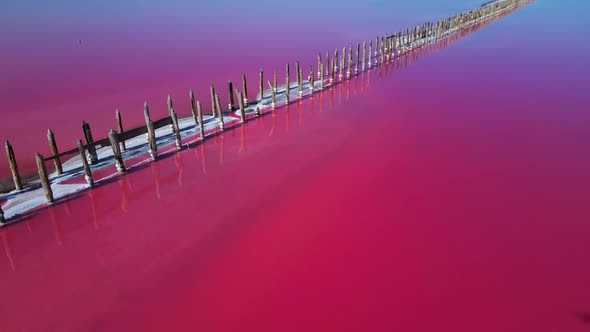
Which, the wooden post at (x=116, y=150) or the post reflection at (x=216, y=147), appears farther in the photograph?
the wooden post at (x=116, y=150)

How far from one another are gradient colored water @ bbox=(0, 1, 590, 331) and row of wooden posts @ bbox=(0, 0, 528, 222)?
830 mm

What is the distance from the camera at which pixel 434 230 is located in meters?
8.18

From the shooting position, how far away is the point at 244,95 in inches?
583

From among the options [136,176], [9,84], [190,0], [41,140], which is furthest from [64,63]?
[190,0]

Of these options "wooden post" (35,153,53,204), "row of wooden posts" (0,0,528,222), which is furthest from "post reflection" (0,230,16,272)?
"wooden post" (35,153,53,204)

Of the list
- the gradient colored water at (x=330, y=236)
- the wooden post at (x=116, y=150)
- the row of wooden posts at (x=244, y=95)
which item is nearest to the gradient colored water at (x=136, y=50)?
the row of wooden posts at (x=244, y=95)

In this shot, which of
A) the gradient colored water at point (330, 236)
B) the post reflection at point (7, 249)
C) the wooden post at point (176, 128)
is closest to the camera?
the gradient colored water at point (330, 236)

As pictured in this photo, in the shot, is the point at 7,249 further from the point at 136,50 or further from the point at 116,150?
the point at 136,50

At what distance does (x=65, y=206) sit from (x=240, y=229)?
4180mm

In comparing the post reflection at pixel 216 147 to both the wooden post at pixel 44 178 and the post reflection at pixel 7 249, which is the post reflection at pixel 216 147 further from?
the wooden post at pixel 44 178

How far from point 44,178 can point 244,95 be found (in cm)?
777

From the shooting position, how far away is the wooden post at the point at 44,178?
8.22 m

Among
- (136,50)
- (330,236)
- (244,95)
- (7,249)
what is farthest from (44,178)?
(136,50)

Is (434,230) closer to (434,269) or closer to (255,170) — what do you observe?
(434,269)
